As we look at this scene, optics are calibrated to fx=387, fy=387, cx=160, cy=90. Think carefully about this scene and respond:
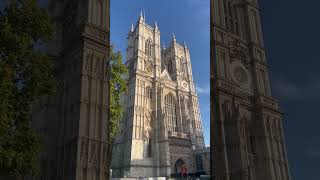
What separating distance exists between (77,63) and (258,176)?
7274mm

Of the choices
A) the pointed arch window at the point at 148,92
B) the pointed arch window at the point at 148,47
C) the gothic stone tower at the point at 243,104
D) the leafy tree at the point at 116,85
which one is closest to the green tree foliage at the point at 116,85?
the leafy tree at the point at 116,85

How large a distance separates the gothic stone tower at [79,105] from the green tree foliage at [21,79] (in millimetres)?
2264

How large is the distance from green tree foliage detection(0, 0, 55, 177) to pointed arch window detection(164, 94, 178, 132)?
44.5m

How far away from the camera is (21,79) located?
809 centimetres

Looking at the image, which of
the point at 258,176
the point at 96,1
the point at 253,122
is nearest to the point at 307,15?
the point at 253,122

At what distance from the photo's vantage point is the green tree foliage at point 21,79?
707 cm

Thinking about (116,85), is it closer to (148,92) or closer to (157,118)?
(157,118)

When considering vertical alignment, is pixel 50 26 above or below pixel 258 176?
above

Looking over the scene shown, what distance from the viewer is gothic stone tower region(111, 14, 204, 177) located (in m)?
49.8

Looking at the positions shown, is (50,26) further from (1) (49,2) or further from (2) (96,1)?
(1) (49,2)

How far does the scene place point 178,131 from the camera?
5447cm

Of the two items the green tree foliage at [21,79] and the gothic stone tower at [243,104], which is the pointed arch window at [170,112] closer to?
the gothic stone tower at [243,104]

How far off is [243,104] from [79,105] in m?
6.33

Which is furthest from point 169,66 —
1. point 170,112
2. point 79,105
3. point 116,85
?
point 79,105
